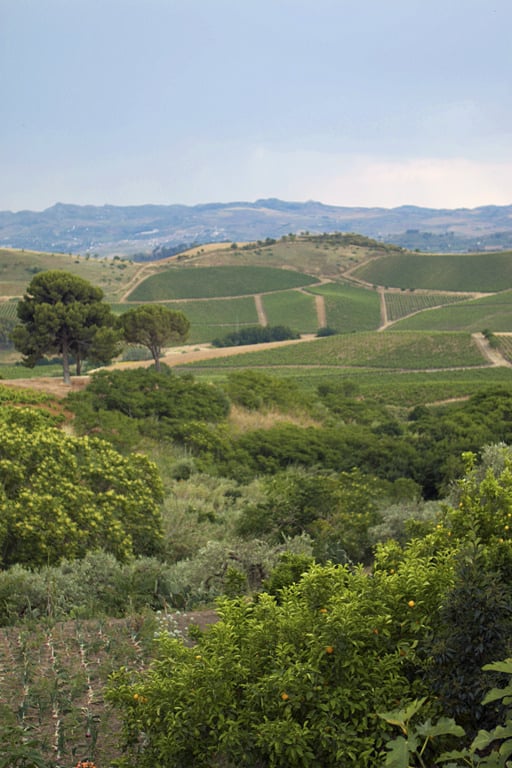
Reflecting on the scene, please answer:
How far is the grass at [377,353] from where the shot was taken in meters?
67.6

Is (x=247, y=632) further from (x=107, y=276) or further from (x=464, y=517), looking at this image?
(x=107, y=276)

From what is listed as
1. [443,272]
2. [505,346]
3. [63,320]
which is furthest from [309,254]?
[63,320]

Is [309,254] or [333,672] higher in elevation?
[309,254]

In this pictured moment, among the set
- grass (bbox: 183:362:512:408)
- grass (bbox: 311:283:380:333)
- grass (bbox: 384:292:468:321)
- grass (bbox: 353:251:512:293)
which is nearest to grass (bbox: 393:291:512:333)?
grass (bbox: 311:283:380:333)

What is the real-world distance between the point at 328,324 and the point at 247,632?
317ft

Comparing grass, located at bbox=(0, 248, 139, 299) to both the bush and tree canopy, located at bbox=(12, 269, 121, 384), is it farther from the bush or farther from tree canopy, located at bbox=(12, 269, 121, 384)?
the bush

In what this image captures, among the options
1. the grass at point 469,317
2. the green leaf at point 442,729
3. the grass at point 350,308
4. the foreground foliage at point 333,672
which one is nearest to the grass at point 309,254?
the grass at point 350,308

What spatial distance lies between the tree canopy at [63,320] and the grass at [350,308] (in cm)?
6609

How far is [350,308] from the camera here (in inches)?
4183

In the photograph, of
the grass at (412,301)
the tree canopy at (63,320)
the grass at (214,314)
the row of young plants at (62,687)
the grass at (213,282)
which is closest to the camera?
the row of young plants at (62,687)

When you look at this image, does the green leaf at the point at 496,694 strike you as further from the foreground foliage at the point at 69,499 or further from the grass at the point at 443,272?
the grass at the point at 443,272

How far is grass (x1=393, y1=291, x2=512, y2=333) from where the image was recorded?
86.7 m

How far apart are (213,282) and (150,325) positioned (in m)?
88.9

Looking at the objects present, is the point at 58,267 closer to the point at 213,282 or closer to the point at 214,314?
the point at 213,282
